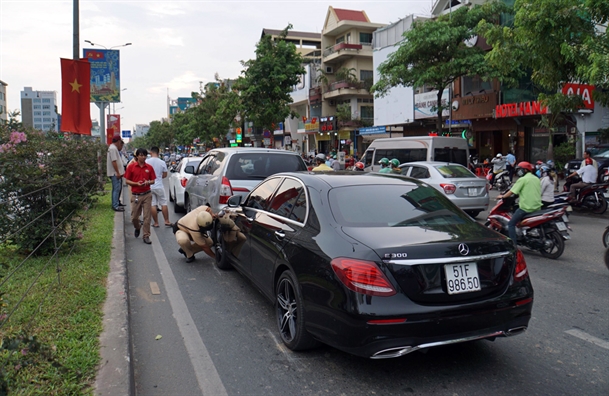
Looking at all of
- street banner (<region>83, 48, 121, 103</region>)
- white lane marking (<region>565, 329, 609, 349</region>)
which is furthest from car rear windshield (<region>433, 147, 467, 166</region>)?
street banner (<region>83, 48, 121, 103</region>)

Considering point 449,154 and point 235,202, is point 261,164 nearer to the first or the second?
point 235,202

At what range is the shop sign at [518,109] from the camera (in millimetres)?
23453

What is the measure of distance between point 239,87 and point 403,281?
31.6m

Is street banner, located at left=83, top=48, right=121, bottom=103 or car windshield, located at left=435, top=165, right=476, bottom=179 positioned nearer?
car windshield, located at left=435, top=165, right=476, bottom=179

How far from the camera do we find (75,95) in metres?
11.6

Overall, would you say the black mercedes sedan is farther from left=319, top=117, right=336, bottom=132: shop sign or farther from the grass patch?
left=319, top=117, right=336, bottom=132: shop sign

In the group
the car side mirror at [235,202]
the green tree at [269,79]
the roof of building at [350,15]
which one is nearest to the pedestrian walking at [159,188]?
the car side mirror at [235,202]

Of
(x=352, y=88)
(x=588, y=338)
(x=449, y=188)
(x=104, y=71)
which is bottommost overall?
(x=588, y=338)

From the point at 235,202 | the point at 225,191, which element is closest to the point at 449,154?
the point at 225,191

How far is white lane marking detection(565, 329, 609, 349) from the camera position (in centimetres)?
463

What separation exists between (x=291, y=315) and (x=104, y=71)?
21.4m

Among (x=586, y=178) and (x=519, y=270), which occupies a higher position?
(x=586, y=178)

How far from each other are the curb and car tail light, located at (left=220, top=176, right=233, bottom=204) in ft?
8.33

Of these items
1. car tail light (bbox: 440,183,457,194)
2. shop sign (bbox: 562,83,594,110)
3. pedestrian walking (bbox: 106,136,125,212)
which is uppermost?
shop sign (bbox: 562,83,594,110)
